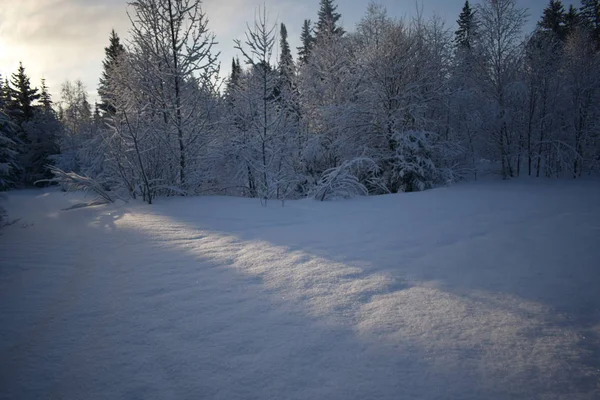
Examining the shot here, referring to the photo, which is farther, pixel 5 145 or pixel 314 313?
pixel 5 145

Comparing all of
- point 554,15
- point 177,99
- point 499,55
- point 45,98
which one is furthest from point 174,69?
point 45,98

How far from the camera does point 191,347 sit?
52.2 inches

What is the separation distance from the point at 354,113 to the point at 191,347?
399 inches

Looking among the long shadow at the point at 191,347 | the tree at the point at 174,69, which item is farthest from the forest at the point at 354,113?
the long shadow at the point at 191,347

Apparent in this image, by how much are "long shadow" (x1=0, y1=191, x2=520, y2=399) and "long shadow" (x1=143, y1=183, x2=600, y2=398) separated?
0.60 m

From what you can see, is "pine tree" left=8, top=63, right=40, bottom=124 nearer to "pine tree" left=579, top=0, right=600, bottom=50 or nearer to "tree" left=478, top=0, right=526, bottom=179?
"tree" left=478, top=0, right=526, bottom=179

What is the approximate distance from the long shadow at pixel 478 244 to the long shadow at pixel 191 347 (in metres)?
0.60

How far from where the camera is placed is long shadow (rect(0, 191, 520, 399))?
3.53 ft

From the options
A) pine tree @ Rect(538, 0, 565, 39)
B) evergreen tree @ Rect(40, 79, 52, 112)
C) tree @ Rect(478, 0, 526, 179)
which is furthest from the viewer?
evergreen tree @ Rect(40, 79, 52, 112)

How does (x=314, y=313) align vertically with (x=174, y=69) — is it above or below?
below

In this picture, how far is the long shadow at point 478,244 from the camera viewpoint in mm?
1454

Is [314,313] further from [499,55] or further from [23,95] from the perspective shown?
[23,95]

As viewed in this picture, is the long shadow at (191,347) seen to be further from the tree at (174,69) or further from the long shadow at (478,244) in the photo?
the tree at (174,69)

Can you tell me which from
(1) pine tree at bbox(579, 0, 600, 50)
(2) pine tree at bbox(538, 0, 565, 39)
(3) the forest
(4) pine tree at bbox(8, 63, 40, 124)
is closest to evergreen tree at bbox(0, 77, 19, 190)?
(3) the forest
